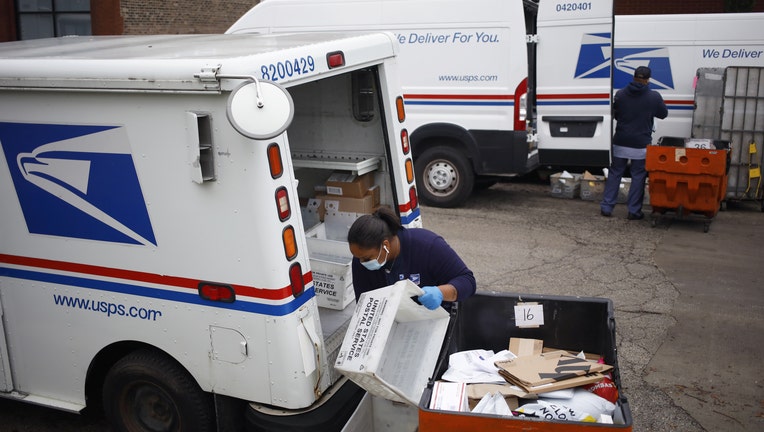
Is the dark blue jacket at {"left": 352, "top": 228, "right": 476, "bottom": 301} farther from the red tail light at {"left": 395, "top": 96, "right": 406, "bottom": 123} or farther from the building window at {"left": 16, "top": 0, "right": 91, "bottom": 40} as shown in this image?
the building window at {"left": 16, "top": 0, "right": 91, "bottom": 40}

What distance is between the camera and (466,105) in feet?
33.4

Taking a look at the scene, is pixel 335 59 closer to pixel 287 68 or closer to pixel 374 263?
pixel 287 68

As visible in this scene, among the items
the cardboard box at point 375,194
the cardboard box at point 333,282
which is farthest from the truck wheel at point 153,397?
the cardboard box at point 375,194

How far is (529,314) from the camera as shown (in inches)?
184

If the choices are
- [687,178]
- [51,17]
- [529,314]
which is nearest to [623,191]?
[687,178]

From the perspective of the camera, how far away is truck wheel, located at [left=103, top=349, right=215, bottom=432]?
4.09 metres

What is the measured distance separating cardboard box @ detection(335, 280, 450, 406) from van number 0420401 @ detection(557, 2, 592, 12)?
6716mm

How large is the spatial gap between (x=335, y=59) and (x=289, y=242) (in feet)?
3.78

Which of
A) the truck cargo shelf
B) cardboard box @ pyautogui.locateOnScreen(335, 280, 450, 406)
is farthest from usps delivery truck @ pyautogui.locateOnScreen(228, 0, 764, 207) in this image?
cardboard box @ pyautogui.locateOnScreen(335, 280, 450, 406)

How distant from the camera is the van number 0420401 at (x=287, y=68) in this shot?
12.1 ft

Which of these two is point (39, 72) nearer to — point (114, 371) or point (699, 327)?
point (114, 371)

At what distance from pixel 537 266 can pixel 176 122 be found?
17.0 ft

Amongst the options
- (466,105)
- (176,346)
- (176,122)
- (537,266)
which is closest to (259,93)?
(176,122)

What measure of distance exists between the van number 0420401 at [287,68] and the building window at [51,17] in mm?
13009
